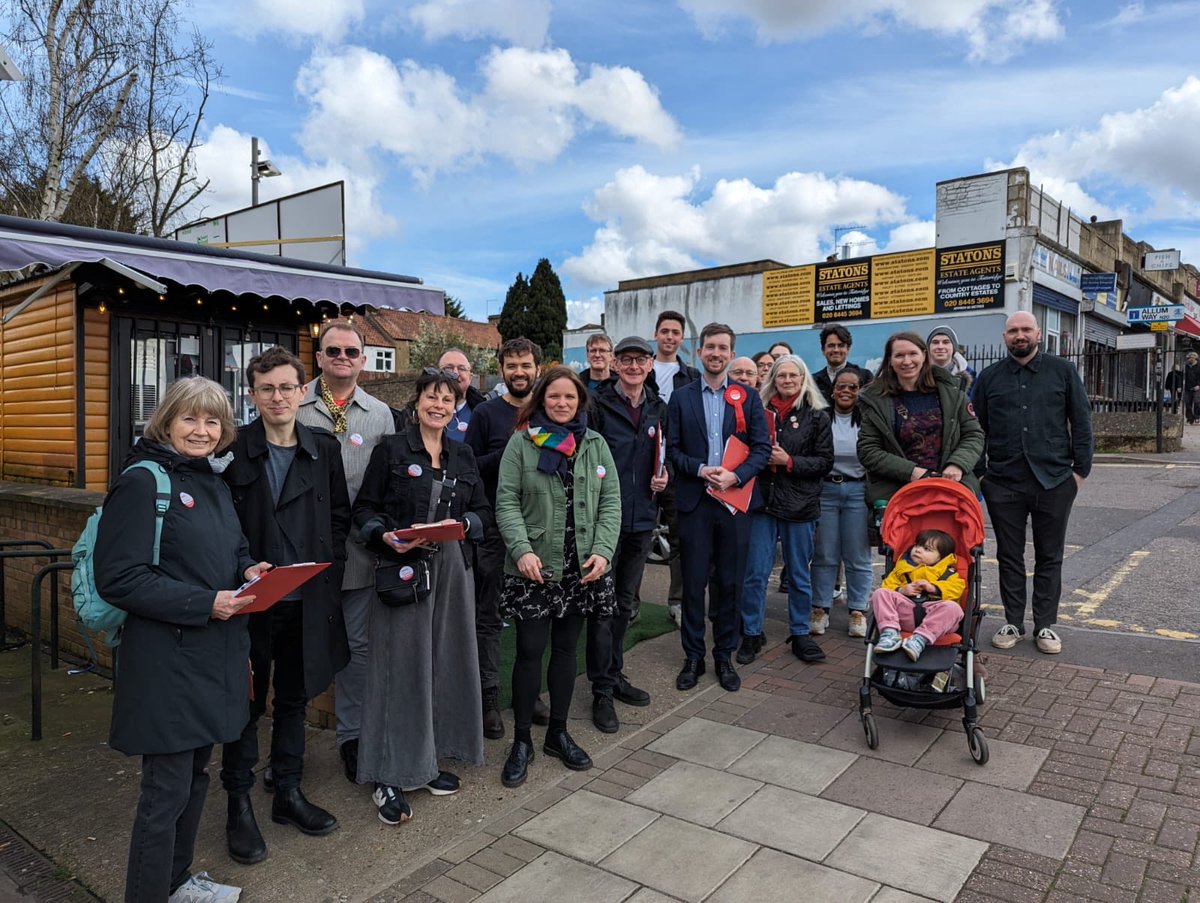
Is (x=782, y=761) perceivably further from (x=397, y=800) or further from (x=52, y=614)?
(x=52, y=614)

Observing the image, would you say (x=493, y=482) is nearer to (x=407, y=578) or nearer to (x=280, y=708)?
(x=407, y=578)

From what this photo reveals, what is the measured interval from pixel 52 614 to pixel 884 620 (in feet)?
19.7

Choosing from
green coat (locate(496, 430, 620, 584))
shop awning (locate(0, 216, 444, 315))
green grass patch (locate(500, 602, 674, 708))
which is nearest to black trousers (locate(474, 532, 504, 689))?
green grass patch (locate(500, 602, 674, 708))

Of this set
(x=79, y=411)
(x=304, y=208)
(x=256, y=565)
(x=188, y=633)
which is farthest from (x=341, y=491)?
(x=304, y=208)

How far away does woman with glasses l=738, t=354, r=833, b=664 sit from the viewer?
214 inches

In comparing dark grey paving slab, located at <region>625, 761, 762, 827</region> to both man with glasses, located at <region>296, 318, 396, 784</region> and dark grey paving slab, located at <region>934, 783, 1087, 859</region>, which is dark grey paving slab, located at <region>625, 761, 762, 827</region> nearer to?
dark grey paving slab, located at <region>934, 783, 1087, 859</region>

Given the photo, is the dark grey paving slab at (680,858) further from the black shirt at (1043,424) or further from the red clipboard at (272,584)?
the black shirt at (1043,424)

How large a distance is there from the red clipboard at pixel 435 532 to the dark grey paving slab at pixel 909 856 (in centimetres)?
195

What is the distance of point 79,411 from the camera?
26.0 feet

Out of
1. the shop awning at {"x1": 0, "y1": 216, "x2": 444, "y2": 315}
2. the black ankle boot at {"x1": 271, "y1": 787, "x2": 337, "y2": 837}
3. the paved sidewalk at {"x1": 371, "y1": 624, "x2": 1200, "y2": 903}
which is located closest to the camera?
the paved sidewalk at {"x1": 371, "y1": 624, "x2": 1200, "y2": 903}

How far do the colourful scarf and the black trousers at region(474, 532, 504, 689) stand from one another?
0.76 meters

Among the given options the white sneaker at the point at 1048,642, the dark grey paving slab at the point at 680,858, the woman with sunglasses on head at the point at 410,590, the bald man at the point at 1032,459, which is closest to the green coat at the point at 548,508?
the woman with sunglasses on head at the point at 410,590

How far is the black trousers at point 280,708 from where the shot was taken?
127 inches

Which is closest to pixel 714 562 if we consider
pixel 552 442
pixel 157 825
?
pixel 552 442
